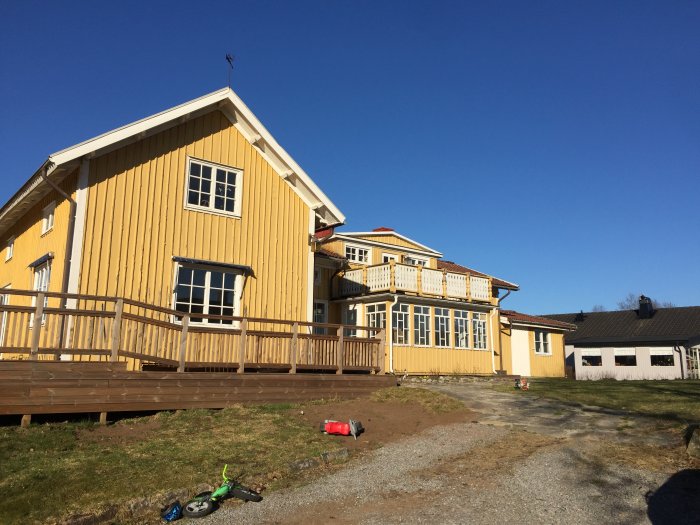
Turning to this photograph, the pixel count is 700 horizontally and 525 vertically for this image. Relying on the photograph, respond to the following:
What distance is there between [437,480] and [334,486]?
5.08 ft

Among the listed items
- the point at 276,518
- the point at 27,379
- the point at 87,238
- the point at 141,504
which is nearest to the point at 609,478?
the point at 276,518

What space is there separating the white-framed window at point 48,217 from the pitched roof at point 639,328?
35741mm

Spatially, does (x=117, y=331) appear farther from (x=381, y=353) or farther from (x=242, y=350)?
(x=381, y=353)

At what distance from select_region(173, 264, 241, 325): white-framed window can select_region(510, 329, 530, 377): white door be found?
18.5m

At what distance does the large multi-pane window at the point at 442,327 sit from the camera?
83.0 feet

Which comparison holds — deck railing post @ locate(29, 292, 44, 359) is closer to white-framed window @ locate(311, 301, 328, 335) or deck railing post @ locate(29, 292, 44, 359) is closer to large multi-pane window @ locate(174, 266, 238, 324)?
large multi-pane window @ locate(174, 266, 238, 324)

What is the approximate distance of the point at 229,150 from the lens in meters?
17.5

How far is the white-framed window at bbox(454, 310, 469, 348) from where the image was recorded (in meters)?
26.1

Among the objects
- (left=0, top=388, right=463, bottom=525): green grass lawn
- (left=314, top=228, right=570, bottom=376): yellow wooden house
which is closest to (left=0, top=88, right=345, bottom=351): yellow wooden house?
(left=314, top=228, right=570, bottom=376): yellow wooden house

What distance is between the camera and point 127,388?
39.5ft

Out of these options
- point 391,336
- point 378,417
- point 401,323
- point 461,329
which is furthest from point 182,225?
point 461,329

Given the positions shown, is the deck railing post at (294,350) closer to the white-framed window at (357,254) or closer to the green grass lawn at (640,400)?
the green grass lawn at (640,400)

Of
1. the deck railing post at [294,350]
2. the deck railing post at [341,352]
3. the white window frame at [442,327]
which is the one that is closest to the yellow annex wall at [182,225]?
the deck railing post at [341,352]

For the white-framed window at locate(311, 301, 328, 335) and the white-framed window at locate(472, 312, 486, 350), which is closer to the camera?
the white-framed window at locate(311, 301, 328, 335)
